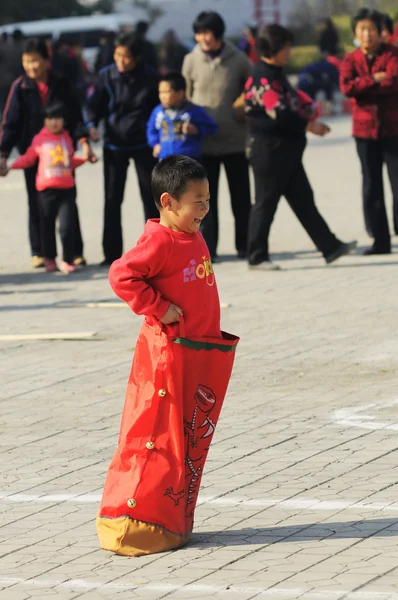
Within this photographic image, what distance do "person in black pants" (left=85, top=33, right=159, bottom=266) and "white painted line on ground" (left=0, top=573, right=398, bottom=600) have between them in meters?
7.46

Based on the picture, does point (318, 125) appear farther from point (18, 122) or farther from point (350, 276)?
point (18, 122)

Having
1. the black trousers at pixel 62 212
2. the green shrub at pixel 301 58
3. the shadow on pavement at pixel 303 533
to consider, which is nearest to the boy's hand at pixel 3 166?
the black trousers at pixel 62 212

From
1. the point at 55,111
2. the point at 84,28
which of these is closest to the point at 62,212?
the point at 55,111

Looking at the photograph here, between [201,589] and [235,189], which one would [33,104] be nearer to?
[235,189]

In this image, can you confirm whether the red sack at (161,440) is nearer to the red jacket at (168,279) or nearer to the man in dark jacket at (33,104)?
the red jacket at (168,279)

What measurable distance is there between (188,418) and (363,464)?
1.34 metres

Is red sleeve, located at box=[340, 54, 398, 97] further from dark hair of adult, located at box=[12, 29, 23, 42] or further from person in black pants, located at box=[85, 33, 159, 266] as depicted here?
dark hair of adult, located at box=[12, 29, 23, 42]

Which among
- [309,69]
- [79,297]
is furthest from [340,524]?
[309,69]

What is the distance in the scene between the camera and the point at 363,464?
6035 mm

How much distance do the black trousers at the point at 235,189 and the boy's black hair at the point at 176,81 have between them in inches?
32.7

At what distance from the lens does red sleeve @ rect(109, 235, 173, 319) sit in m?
4.86

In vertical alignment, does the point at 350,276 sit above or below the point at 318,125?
below

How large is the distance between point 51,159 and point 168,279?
6.96m

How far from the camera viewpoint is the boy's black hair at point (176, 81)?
11.3 m
